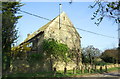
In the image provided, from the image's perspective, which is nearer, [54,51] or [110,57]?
[54,51]

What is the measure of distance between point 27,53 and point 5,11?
7.06 m

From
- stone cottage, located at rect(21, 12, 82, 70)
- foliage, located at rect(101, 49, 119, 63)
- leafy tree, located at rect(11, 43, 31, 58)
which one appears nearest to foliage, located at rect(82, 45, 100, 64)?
stone cottage, located at rect(21, 12, 82, 70)

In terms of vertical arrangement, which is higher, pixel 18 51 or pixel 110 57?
pixel 18 51

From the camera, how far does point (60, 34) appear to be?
28.0 metres

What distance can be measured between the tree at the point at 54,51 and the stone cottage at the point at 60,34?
6.08 ft

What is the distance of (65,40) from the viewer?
28531 millimetres

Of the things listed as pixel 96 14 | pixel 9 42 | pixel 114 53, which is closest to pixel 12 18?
pixel 9 42

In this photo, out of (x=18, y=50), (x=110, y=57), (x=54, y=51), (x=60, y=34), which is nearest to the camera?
(x=18, y=50)

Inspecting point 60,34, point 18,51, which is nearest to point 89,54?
point 60,34

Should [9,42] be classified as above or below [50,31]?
below

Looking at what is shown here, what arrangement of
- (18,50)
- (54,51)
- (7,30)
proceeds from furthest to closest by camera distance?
(54,51) < (18,50) < (7,30)

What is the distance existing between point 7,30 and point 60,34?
1156 centimetres

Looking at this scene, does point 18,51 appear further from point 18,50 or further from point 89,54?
point 89,54

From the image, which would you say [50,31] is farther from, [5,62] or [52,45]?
[5,62]
